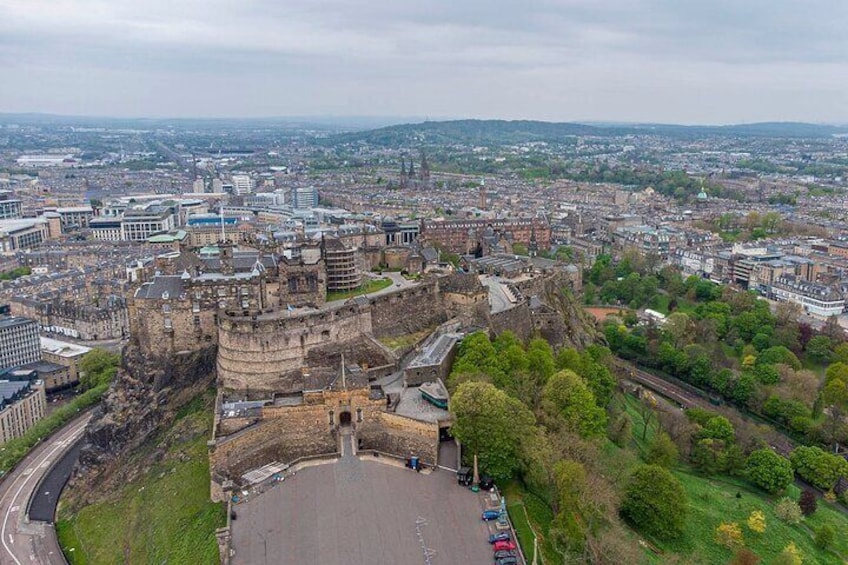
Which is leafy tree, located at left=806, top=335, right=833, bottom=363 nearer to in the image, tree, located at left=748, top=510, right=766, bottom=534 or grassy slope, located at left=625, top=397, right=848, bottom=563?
grassy slope, located at left=625, top=397, right=848, bottom=563

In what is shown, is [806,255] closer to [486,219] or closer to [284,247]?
[486,219]

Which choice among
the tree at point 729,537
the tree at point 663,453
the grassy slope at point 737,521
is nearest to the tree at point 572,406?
the tree at point 663,453

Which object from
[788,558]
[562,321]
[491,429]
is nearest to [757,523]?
[788,558]

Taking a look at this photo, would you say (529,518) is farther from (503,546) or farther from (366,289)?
(366,289)

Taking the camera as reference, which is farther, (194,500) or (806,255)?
(806,255)

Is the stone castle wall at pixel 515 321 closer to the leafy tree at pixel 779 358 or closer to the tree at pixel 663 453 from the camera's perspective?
the tree at pixel 663 453

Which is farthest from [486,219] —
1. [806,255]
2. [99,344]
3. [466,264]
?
[99,344]
